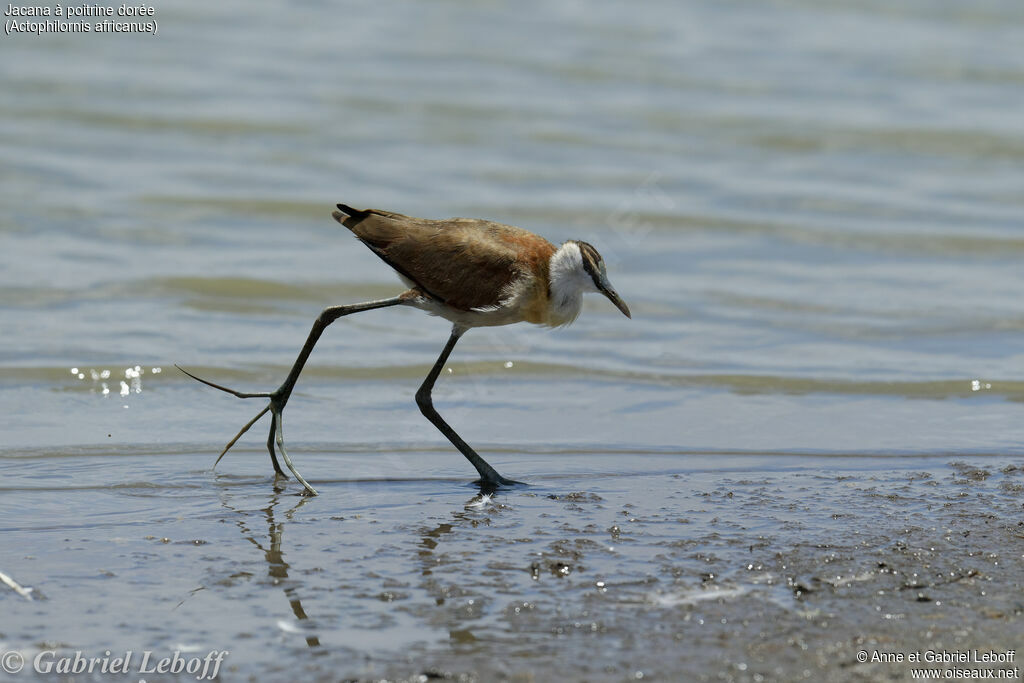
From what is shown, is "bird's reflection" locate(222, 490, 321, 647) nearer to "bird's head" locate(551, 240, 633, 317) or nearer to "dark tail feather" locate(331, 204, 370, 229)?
"dark tail feather" locate(331, 204, 370, 229)

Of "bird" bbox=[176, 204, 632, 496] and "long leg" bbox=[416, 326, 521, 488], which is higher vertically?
"bird" bbox=[176, 204, 632, 496]

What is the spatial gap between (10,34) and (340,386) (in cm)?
1097

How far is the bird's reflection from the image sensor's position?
14.8ft

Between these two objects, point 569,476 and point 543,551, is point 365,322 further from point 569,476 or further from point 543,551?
point 543,551

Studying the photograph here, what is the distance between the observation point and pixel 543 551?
16.9 ft

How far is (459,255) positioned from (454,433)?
0.87 m

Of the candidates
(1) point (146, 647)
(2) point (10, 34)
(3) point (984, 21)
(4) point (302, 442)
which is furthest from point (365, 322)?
(3) point (984, 21)

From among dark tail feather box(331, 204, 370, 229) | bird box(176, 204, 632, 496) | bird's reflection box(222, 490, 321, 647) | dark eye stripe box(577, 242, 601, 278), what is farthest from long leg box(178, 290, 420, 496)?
dark eye stripe box(577, 242, 601, 278)

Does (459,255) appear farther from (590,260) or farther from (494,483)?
(494,483)

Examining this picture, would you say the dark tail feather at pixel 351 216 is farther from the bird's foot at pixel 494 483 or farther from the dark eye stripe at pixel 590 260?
the bird's foot at pixel 494 483

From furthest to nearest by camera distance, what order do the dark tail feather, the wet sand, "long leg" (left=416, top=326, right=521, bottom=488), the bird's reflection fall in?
1. the dark tail feather
2. "long leg" (left=416, top=326, right=521, bottom=488)
3. the bird's reflection
4. the wet sand

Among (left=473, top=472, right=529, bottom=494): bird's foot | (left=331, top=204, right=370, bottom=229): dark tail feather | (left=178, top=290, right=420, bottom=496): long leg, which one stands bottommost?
(left=473, top=472, right=529, bottom=494): bird's foot

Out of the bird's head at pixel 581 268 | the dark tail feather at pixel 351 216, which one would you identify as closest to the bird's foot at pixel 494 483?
the bird's head at pixel 581 268

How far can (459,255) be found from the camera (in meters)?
6.26
